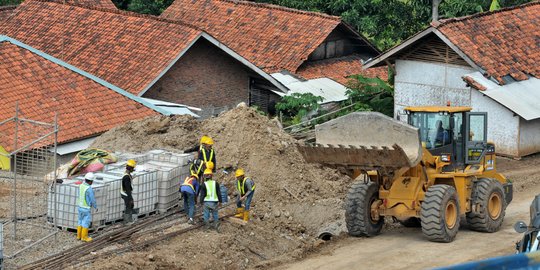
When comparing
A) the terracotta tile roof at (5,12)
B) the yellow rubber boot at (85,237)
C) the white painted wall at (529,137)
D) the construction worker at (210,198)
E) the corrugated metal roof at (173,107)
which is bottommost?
the yellow rubber boot at (85,237)

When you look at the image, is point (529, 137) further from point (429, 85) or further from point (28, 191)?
point (28, 191)

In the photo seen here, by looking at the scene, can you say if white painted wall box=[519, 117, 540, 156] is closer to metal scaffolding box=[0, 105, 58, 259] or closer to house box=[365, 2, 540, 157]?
house box=[365, 2, 540, 157]

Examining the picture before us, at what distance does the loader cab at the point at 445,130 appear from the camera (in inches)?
799

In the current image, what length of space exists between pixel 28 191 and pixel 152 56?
1017 cm

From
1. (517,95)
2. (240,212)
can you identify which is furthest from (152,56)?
(240,212)

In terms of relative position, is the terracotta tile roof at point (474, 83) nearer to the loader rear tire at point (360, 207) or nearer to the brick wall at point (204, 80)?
the brick wall at point (204, 80)

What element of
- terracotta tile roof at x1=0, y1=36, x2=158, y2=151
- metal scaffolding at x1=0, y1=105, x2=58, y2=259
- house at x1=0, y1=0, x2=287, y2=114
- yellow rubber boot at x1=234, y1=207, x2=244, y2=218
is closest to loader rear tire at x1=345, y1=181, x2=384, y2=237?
yellow rubber boot at x1=234, y1=207, x2=244, y2=218

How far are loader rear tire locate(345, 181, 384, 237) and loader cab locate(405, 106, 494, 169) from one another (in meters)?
1.43

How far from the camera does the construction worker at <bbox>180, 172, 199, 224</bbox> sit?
2030 centimetres

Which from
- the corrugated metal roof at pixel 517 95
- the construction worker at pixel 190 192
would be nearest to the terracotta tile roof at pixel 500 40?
the corrugated metal roof at pixel 517 95

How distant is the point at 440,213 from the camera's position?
19406 millimetres

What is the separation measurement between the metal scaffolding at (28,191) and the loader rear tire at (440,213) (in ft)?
23.1

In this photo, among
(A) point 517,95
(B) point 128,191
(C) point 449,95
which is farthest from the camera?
(C) point 449,95

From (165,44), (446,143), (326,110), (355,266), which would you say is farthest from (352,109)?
(355,266)
